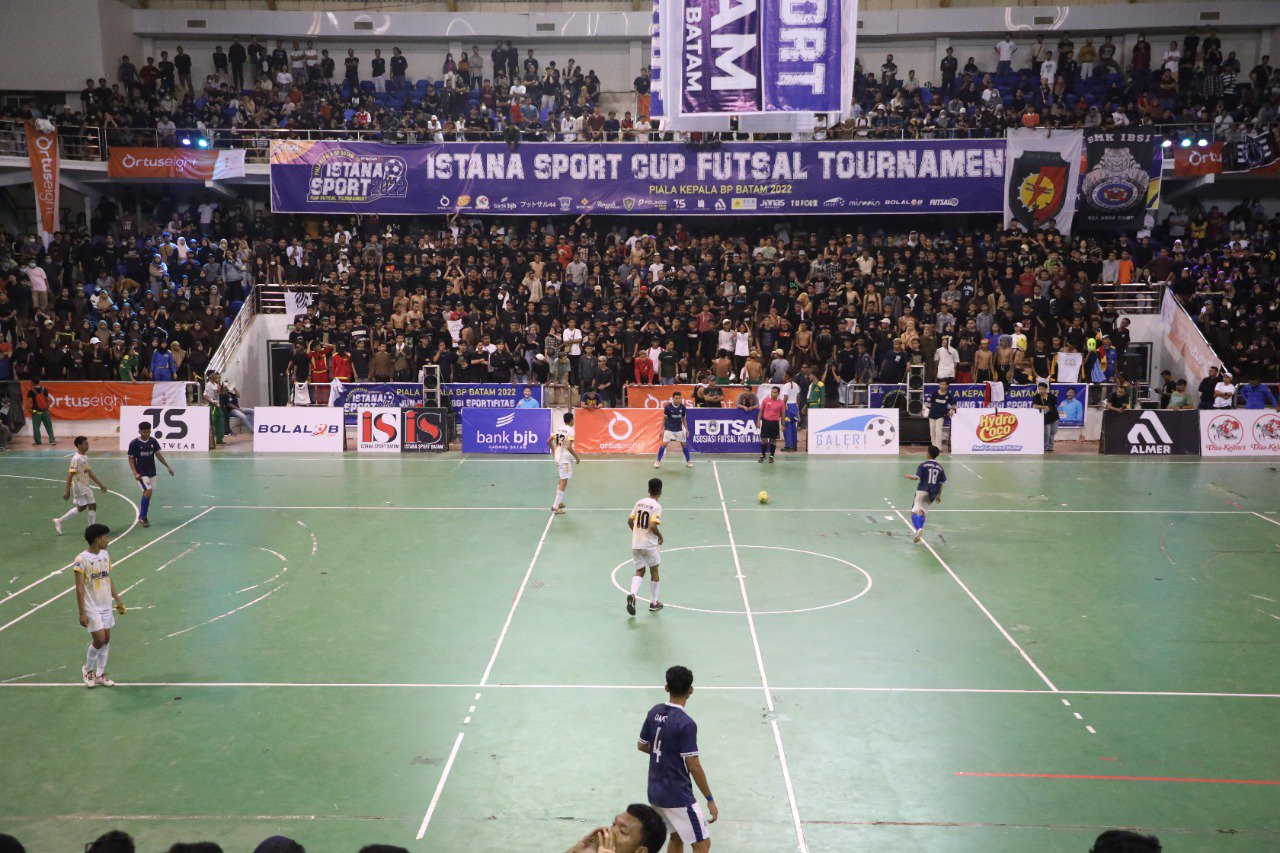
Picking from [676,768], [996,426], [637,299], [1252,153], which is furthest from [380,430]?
[1252,153]

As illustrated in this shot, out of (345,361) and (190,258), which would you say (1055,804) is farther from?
(190,258)

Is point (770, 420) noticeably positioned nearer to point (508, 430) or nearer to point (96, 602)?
point (508, 430)

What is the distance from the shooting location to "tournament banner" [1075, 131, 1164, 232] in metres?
33.9

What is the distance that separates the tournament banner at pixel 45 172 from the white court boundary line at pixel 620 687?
26.8 meters

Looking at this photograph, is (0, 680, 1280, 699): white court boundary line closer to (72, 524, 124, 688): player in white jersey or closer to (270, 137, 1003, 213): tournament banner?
(72, 524, 124, 688): player in white jersey

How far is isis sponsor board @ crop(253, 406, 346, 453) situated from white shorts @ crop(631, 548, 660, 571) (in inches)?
622

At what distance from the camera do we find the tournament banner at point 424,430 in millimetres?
27922

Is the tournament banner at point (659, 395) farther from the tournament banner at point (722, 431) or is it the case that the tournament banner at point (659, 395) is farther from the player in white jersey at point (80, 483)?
the player in white jersey at point (80, 483)

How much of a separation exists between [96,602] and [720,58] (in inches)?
578

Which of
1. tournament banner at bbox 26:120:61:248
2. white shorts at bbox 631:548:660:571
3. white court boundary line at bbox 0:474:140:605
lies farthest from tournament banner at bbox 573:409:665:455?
tournament banner at bbox 26:120:61:248

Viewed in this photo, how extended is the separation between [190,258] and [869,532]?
84.6 feet

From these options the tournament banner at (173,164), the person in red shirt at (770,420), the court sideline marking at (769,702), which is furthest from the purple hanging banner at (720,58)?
the tournament banner at (173,164)

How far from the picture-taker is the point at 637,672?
12.5 m

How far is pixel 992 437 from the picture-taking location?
2756 cm
